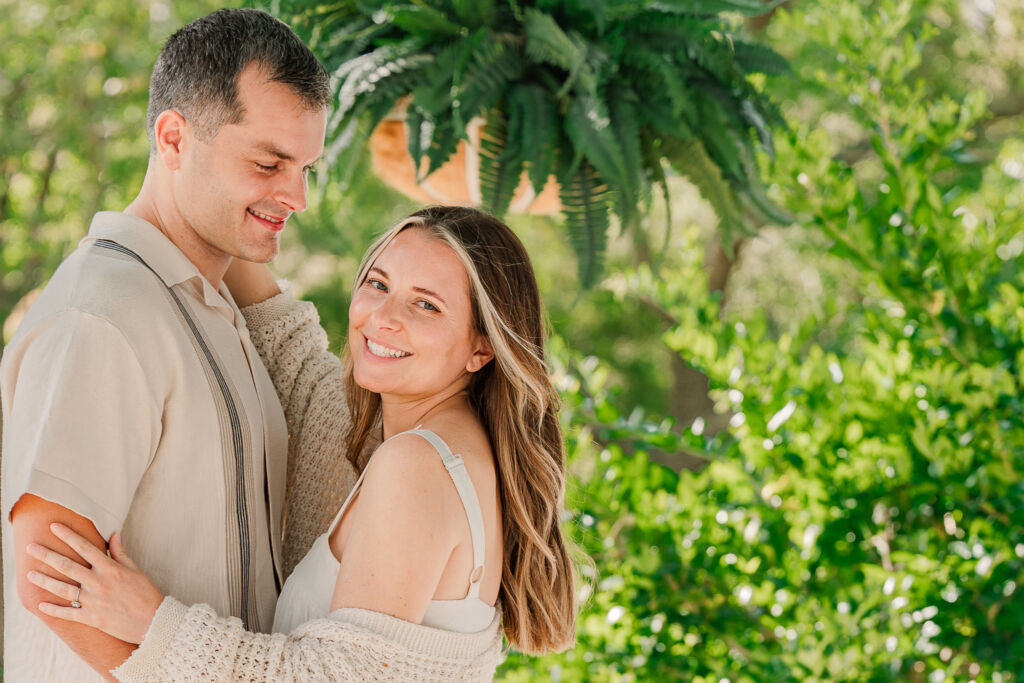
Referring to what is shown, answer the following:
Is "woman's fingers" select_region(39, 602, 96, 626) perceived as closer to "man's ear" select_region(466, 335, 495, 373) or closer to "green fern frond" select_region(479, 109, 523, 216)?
"man's ear" select_region(466, 335, 495, 373)

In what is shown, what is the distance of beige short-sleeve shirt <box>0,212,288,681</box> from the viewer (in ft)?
3.55

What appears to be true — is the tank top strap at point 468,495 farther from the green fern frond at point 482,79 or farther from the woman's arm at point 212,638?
the green fern frond at point 482,79

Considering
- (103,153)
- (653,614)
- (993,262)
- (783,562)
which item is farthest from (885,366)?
(103,153)

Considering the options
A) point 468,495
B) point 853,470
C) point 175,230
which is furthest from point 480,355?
point 853,470

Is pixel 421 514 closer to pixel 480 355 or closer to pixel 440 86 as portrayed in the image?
pixel 480 355

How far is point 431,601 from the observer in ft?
4.01

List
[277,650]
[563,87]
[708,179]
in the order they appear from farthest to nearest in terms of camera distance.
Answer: [708,179] → [563,87] → [277,650]

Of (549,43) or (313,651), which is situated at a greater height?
(549,43)

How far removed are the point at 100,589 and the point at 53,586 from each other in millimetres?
49

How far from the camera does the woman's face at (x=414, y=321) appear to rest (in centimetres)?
135

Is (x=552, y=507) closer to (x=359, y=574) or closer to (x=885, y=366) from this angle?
(x=359, y=574)

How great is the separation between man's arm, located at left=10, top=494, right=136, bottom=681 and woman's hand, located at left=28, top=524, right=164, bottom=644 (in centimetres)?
1

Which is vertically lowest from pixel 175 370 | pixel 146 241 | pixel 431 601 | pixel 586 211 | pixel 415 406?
pixel 431 601

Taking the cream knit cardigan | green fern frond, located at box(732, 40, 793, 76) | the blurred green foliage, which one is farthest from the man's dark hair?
the blurred green foliage
